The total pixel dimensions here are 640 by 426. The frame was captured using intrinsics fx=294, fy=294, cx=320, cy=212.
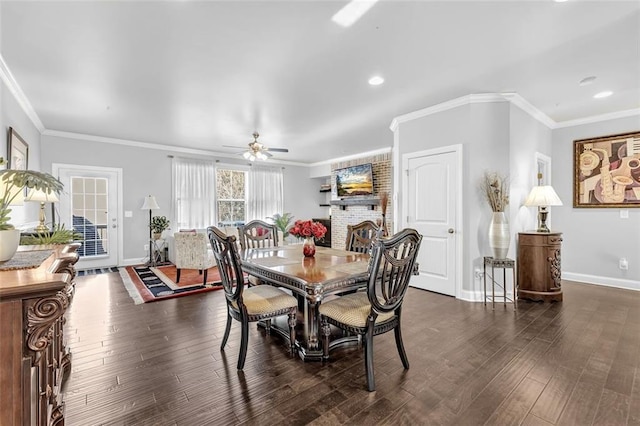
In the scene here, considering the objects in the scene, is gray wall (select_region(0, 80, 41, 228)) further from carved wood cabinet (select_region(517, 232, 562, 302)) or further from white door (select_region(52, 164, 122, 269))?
carved wood cabinet (select_region(517, 232, 562, 302))

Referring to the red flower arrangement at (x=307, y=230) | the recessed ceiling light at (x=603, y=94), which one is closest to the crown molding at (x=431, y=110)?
the recessed ceiling light at (x=603, y=94)

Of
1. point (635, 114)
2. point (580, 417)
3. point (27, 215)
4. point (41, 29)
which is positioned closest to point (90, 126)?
point (27, 215)

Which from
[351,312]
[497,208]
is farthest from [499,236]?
[351,312]

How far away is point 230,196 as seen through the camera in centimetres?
767

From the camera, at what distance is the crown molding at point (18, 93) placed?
9.91ft

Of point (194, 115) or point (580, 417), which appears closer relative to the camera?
point (580, 417)

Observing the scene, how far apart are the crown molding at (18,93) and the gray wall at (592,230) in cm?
741

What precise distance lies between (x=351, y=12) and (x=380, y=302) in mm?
2110

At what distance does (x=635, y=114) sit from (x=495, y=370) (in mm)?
4645

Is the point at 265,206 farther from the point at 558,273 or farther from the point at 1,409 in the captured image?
the point at 1,409

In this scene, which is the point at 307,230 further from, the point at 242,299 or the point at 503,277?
the point at 503,277

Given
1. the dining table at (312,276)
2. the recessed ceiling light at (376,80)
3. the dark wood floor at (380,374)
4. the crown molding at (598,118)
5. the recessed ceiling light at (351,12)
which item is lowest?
the dark wood floor at (380,374)

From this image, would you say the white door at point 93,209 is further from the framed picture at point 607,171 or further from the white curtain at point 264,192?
the framed picture at point 607,171

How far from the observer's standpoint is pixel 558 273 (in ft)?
12.4
